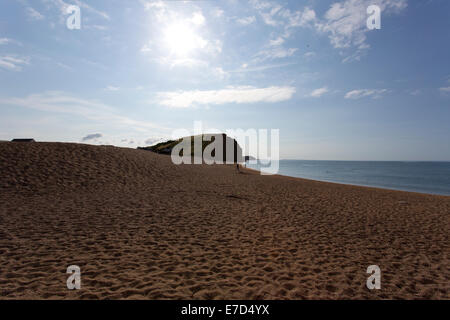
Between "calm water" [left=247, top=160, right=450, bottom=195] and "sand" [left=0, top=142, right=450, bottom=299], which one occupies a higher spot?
"sand" [left=0, top=142, right=450, bottom=299]

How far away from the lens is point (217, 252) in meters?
6.73

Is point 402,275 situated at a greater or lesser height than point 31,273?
lesser

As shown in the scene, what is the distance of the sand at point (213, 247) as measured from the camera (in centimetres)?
490

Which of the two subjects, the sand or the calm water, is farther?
the calm water

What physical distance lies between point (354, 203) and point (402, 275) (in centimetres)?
1080

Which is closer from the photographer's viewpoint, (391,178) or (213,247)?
(213,247)

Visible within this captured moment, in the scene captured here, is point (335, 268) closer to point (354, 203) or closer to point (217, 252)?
point (217, 252)

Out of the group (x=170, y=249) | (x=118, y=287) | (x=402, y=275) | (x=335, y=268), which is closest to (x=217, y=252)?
(x=170, y=249)

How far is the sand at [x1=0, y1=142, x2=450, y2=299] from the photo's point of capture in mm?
4902

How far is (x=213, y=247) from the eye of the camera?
7102 millimetres

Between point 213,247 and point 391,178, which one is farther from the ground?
point 213,247
